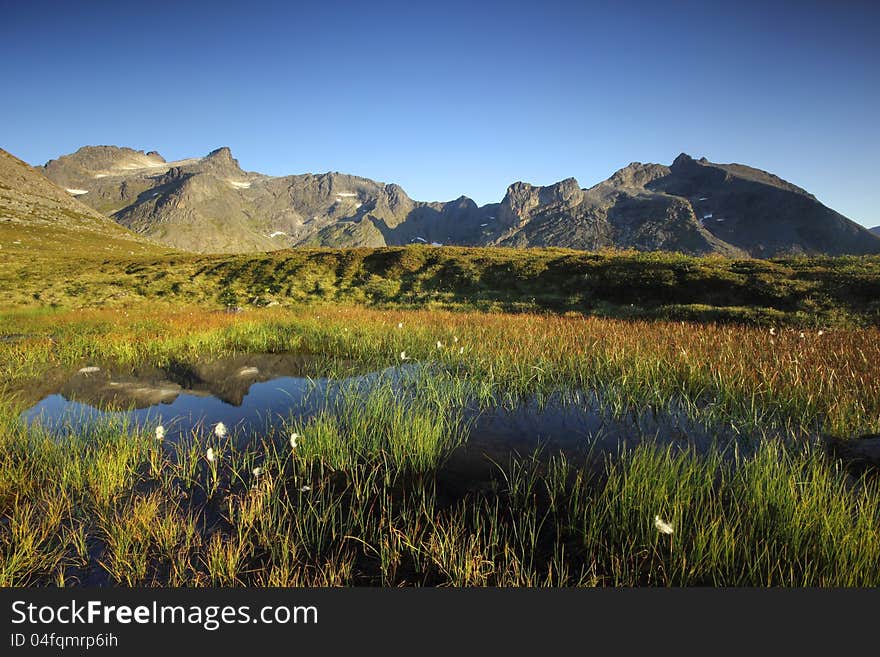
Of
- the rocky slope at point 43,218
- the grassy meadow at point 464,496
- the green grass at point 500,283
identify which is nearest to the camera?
the grassy meadow at point 464,496

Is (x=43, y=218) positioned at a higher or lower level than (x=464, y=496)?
higher

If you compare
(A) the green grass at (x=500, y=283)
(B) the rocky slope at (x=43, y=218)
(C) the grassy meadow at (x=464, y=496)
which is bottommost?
(C) the grassy meadow at (x=464, y=496)

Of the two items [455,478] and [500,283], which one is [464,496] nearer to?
[455,478]

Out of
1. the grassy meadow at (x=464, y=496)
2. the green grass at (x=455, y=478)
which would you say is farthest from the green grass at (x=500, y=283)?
the grassy meadow at (x=464, y=496)

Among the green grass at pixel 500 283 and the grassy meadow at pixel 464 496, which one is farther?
the green grass at pixel 500 283

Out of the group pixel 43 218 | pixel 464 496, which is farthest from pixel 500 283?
pixel 43 218

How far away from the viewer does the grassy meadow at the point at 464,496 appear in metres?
2.95

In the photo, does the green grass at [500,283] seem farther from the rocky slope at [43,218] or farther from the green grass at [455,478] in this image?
the rocky slope at [43,218]

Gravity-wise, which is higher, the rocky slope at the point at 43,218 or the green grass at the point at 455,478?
the rocky slope at the point at 43,218

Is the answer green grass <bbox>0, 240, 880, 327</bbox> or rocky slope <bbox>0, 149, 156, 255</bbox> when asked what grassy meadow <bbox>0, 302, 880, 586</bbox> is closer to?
green grass <bbox>0, 240, 880, 327</bbox>

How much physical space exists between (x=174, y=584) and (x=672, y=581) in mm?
3897

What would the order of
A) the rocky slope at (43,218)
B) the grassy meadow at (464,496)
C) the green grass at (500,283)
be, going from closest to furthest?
1. the grassy meadow at (464,496)
2. the green grass at (500,283)
3. the rocky slope at (43,218)

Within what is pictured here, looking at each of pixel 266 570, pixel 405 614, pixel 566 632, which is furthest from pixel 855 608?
pixel 266 570

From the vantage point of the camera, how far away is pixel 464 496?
4.18 meters
